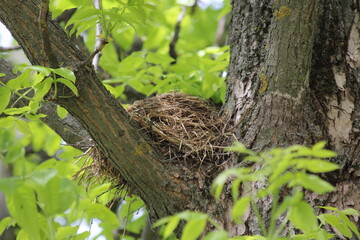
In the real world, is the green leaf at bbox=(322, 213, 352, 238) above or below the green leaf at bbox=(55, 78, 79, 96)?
below

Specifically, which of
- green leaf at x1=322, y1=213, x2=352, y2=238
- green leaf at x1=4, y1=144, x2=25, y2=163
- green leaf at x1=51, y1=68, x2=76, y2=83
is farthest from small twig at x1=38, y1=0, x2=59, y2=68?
green leaf at x1=322, y1=213, x2=352, y2=238

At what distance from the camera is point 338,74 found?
2172 mm

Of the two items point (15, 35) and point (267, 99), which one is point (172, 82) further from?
point (15, 35)

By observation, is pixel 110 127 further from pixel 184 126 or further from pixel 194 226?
pixel 194 226

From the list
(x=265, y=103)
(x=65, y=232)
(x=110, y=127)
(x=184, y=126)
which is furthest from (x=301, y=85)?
(x=65, y=232)

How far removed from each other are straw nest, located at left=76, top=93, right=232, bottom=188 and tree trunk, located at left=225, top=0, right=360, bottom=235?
127mm

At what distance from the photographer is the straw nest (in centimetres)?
212

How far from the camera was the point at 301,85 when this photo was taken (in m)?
2.02

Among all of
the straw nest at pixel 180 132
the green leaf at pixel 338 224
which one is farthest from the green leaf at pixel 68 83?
the green leaf at pixel 338 224

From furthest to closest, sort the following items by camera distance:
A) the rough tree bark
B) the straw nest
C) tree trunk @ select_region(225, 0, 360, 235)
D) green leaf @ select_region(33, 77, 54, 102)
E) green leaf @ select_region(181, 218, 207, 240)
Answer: the straw nest
tree trunk @ select_region(225, 0, 360, 235)
the rough tree bark
green leaf @ select_region(33, 77, 54, 102)
green leaf @ select_region(181, 218, 207, 240)

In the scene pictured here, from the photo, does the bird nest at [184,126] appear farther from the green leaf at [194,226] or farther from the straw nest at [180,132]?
the green leaf at [194,226]

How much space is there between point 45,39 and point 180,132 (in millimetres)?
783

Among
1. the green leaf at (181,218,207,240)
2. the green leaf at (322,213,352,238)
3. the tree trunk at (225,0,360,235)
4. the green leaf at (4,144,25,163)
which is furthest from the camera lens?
the tree trunk at (225,0,360,235)

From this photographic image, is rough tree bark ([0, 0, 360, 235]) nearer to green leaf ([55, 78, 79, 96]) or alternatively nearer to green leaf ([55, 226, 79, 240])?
green leaf ([55, 78, 79, 96])
